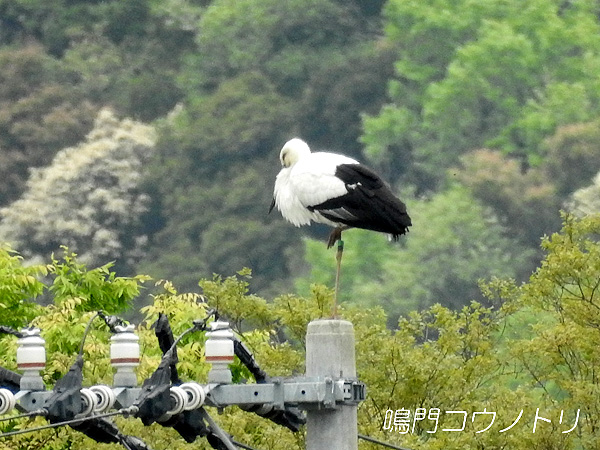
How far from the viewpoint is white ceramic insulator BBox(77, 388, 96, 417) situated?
13359 mm

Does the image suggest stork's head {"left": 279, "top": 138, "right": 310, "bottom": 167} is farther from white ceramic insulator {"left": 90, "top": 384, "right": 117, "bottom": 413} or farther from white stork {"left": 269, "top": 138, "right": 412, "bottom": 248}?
white ceramic insulator {"left": 90, "top": 384, "right": 117, "bottom": 413}

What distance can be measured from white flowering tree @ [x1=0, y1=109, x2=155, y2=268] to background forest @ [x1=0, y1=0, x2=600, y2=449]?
0.10m

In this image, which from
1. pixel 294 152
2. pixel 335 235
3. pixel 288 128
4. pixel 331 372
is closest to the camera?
pixel 331 372

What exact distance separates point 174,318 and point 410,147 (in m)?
68.1

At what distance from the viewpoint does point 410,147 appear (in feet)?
312

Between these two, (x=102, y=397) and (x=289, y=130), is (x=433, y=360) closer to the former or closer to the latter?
(x=102, y=397)

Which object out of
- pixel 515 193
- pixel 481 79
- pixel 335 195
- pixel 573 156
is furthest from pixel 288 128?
pixel 335 195

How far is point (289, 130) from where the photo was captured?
306 feet

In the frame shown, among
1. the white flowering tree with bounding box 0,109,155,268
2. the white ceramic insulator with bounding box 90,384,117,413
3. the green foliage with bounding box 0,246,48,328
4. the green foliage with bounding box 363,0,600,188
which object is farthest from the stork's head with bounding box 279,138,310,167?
the green foliage with bounding box 363,0,600,188

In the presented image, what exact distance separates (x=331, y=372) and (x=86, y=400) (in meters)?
1.58

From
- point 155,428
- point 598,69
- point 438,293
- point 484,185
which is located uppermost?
point 598,69

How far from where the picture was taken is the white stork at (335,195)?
16969 millimetres

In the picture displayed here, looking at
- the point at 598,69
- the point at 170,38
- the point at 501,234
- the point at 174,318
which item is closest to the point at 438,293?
the point at 501,234

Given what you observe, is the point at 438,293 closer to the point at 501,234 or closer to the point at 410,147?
the point at 501,234
